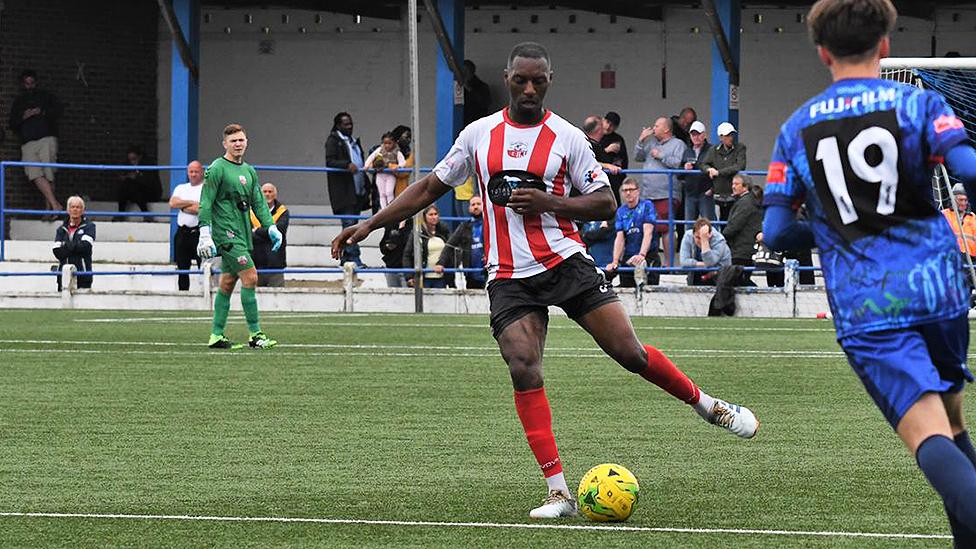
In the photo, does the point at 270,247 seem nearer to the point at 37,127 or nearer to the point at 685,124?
the point at 685,124

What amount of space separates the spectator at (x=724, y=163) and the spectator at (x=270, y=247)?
18.1 ft

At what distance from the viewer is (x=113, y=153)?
31.4m

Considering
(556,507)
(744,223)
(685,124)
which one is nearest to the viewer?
(556,507)

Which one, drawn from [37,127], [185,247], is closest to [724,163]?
[185,247]

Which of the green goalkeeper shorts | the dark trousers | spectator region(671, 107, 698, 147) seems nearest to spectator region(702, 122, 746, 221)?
spectator region(671, 107, 698, 147)

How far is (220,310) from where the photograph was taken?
16.4m

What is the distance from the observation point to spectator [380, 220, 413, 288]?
2452 cm

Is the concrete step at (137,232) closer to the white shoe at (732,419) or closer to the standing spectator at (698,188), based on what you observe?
the standing spectator at (698,188)

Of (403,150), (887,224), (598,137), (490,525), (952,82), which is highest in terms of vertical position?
(952,82)

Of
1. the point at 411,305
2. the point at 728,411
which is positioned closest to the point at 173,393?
the point at 728,411

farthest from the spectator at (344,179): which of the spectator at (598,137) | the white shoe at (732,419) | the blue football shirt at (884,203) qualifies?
the blue football shirt at (884,203)

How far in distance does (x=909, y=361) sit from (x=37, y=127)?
1007 inches

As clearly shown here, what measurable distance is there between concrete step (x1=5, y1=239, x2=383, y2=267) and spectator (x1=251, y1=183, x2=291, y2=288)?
1366mm

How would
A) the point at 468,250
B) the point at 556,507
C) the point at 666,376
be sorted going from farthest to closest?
the point at 468,250 < the point at 666,376 < the point at 556,507
